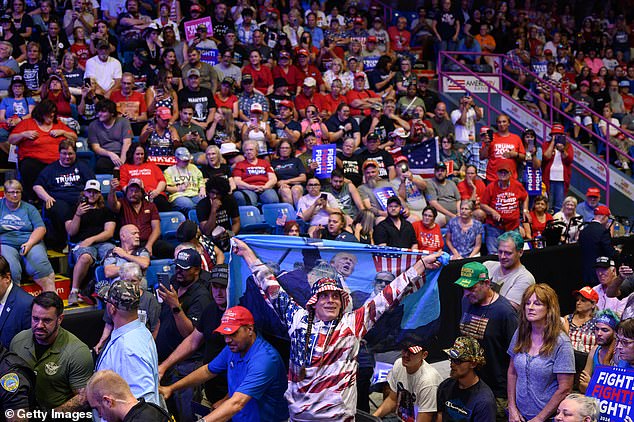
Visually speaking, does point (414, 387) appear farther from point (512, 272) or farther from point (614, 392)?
point (512, 272)

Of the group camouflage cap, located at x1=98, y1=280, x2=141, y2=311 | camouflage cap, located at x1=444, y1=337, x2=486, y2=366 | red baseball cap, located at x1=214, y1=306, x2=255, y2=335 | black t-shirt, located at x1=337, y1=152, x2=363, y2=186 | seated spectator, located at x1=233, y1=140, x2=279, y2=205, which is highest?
camouflage cap, located at x1=98, y1=280, x2=141, y2=311

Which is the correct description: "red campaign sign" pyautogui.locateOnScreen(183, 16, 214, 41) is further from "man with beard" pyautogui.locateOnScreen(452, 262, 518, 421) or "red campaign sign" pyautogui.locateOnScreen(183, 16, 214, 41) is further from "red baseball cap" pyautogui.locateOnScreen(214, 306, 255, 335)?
"red baseball cap" pyautogui.locateOnScreen(214, 306, 255, 335)

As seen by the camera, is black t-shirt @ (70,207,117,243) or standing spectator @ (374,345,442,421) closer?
standing spectator @ (374,345,442,421)

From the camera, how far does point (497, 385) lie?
7.43 m

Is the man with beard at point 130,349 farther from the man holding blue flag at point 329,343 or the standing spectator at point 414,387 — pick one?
the standing spectator at point 414,387

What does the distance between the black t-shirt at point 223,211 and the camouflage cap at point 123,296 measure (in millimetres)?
4865

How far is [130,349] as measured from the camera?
5883 millimetres

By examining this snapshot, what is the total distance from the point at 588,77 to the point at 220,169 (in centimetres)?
1137

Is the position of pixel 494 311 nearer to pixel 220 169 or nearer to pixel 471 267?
pixel 471 267

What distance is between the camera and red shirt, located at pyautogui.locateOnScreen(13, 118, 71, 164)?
38.5ft

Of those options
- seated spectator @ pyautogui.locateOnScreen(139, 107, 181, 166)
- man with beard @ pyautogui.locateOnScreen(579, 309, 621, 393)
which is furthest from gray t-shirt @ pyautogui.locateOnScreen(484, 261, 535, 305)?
seated spectator @ pyautogui.locateOnScreen(139, 107, 181, 166)

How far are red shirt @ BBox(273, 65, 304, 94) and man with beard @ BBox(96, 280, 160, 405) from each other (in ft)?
34.1

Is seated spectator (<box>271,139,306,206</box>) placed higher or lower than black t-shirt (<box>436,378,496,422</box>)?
lower

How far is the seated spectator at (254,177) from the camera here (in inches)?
500
